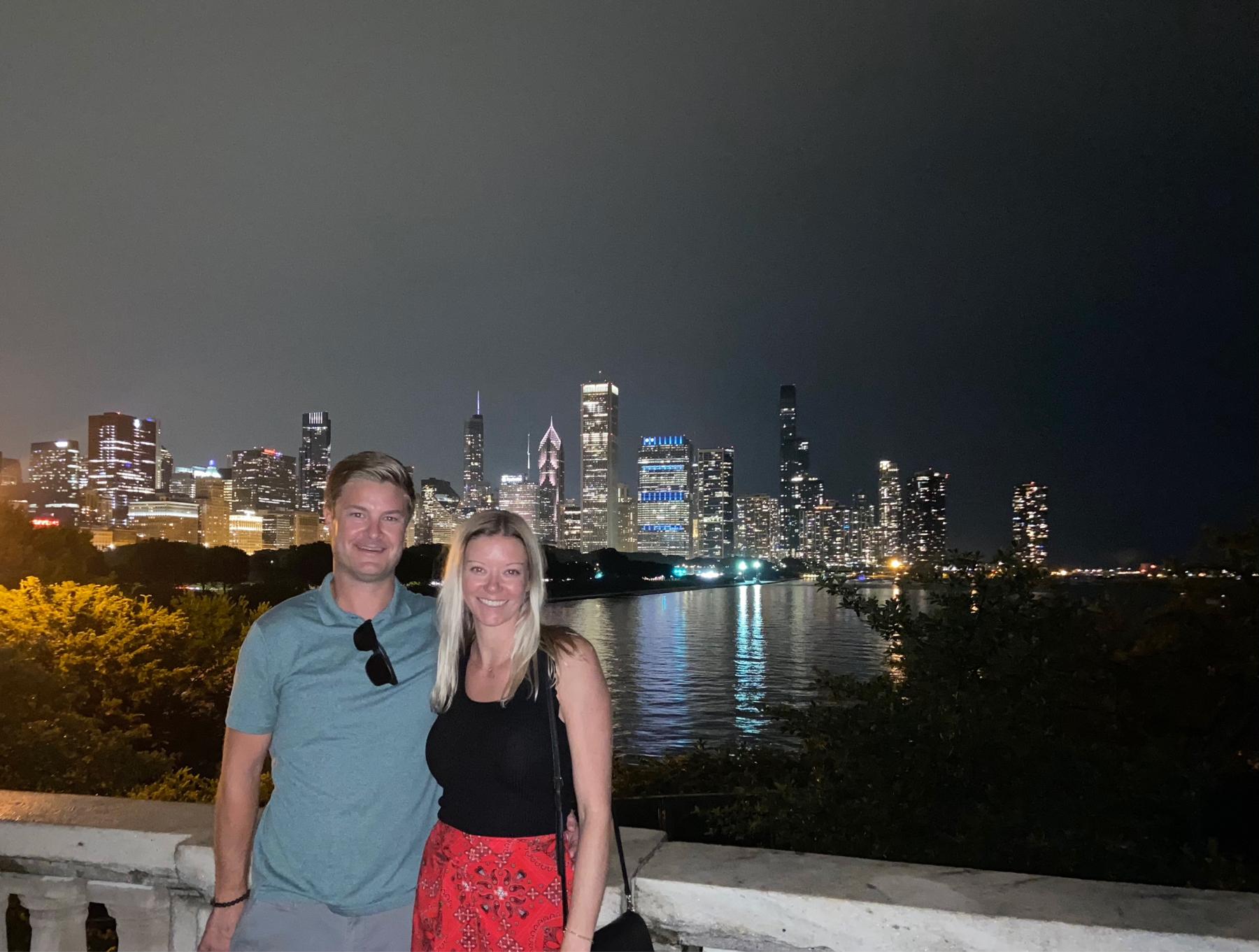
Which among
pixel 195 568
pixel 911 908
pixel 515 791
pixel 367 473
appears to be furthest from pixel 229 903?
pixel 195 568

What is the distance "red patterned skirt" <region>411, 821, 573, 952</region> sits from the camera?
2328 millimetres

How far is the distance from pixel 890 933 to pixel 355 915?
60.7 inches

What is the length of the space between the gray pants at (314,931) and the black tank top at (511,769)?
44 centimetres

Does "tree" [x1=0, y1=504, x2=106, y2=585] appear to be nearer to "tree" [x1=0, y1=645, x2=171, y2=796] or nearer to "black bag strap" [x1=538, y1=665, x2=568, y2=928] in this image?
"tree" [x1=0, y1=645, x2=171, y2=796]

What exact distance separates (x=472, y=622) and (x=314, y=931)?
100 centimetres

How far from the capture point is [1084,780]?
5.42 metres

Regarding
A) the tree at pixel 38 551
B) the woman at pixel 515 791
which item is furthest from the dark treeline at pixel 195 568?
the woman at pixel 515 791

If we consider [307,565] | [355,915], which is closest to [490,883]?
[355,915]

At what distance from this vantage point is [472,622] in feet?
8.84

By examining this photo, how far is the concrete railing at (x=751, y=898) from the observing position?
2.11m

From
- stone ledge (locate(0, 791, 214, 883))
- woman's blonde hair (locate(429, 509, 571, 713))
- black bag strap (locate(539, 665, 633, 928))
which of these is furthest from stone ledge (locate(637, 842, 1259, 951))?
A: stone ledge (locate(0, 791, 214, 883))

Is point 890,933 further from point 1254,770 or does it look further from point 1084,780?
point 1254,770

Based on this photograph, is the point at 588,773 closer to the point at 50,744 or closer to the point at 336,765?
the point at 336,765

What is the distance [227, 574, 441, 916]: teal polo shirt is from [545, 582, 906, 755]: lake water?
62 centimetres
